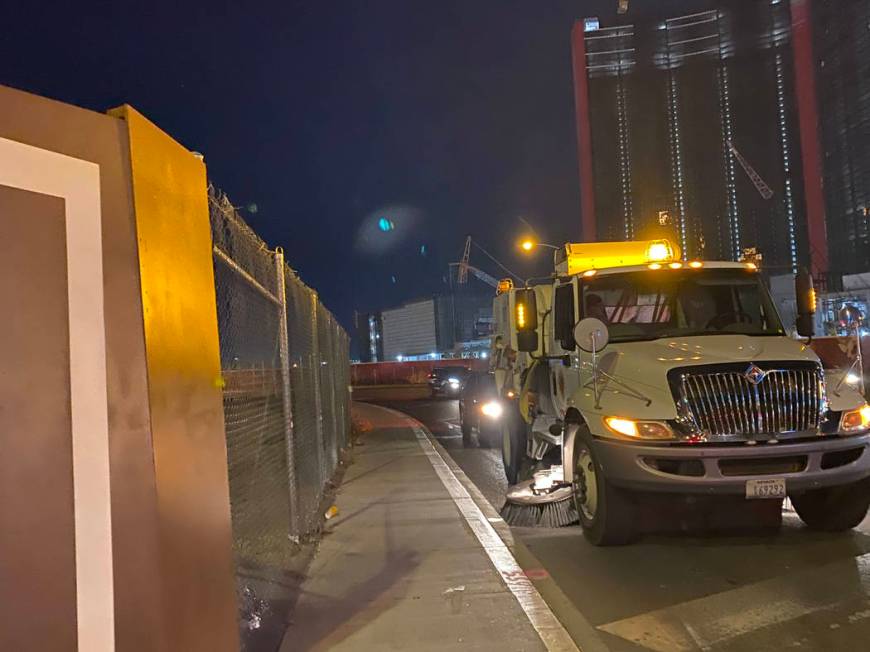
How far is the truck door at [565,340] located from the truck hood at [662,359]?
63 cm

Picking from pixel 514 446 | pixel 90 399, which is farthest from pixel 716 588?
pixel 90 399

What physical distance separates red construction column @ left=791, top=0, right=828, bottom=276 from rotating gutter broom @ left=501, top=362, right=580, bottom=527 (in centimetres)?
4010

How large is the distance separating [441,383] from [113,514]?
93.5 ft

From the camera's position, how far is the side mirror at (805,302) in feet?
22.8

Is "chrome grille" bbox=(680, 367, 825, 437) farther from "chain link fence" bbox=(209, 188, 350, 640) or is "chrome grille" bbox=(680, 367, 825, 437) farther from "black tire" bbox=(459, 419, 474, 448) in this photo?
"black tire" bbox=(459, 419, 474, 448)

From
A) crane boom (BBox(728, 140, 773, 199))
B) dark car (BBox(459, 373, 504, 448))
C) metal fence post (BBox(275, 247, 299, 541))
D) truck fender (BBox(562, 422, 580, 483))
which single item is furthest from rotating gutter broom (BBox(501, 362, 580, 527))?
crane boom (BBox(728, 140, 773, 199))

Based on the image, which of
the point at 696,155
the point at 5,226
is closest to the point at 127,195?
the point at 5,226

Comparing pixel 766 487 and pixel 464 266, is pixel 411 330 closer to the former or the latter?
pixel 464 266

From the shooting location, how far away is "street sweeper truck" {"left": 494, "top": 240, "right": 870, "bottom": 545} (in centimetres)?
566

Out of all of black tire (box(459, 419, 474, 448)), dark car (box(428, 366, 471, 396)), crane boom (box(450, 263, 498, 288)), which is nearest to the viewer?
black tire (box(459, 419, 474, 448))

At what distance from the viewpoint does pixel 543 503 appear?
23.8 ft

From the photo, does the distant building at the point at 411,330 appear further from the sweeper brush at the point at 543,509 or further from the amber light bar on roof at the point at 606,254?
the sweeper brush at the point at 543,509

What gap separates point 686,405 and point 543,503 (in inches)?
84.5

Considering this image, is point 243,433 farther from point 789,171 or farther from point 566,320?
point 789,171
